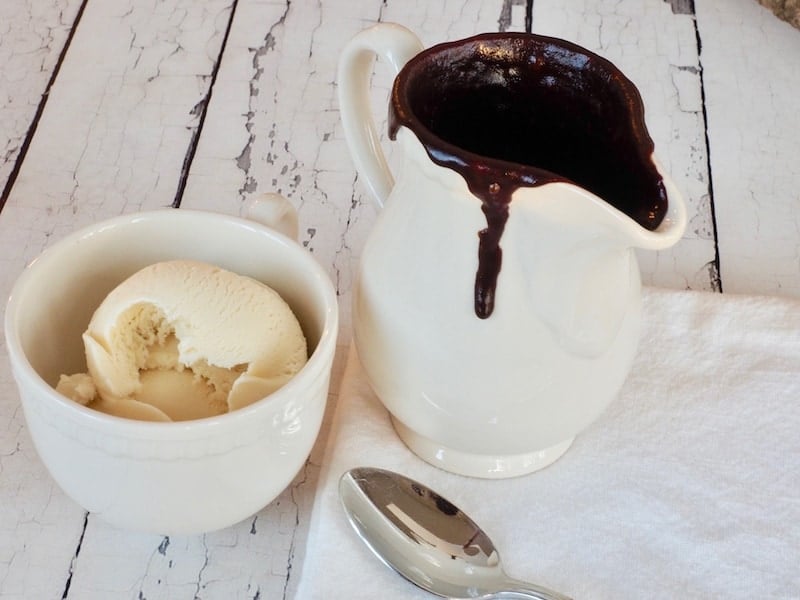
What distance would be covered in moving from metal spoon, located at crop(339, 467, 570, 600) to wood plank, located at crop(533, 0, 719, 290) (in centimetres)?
27

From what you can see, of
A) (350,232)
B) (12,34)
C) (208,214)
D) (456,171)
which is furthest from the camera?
(12,34)

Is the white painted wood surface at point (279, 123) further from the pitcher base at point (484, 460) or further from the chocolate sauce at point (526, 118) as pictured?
the chocolate sauce at point (526, 118)

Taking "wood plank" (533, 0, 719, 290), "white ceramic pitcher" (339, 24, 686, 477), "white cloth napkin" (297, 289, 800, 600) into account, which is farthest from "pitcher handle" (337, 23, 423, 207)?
"wood plank" (533, 0, 719, 290)

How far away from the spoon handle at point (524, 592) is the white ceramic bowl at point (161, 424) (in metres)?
0.11

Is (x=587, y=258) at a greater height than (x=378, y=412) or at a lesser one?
greater

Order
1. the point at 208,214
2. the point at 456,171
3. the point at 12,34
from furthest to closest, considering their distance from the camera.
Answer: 1. the point at 12,34
2. the point at 208,214
3. the point at 456,171

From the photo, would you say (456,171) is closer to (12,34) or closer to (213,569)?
(213,569)

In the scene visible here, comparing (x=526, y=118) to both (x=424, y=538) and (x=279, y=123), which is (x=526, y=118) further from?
(x=279, y=123)

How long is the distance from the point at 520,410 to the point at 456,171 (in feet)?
0.41

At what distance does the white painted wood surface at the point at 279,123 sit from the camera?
0.70 m

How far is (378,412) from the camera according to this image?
0.56 meters

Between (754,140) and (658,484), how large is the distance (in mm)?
402

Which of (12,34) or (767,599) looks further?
(12,34)

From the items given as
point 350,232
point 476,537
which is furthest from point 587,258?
point 350,232
